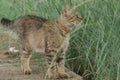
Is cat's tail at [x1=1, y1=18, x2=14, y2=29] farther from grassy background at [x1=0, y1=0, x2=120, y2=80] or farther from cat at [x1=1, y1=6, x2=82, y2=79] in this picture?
grassy background at [x1=0, y1=0, x2=120, y2=80]

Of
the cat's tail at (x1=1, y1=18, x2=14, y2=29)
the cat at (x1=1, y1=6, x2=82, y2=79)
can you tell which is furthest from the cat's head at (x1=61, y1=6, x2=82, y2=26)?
the cat's tail at (x1=1, y1=18, x2=14, y2=29)

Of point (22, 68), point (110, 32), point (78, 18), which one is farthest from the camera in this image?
point (22, 68)

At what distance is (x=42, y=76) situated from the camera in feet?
16.7

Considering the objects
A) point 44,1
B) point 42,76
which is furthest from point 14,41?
point 42,76

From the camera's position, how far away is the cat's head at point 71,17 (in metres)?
4.93

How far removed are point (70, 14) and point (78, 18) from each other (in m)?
0.10

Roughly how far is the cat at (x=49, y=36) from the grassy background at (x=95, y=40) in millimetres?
154

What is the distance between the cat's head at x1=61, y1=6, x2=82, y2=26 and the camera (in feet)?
16.2

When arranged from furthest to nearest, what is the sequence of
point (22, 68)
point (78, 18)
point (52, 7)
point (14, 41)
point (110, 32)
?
point (14, 41) < point (52, 7) < point (22, 68) < point (78, 18) < point (110, 32)

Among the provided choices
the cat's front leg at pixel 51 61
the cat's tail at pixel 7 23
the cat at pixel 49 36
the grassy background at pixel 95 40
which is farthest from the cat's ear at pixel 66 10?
the cat's tail at pixel 7 23

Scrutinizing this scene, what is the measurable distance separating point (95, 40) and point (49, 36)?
537 mm

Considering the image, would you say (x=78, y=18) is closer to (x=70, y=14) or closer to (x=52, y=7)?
(x=70, y=14)

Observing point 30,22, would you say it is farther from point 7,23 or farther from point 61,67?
point 61,67

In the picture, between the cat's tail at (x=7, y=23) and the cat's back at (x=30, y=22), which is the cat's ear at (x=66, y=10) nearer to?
the cat's back at (x=30, y=22)
